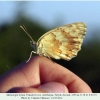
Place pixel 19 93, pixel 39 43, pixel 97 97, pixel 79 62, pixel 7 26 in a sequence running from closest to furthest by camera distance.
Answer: pixel 19 93, pixel 39 43, pixel 97 97, pixel 79 62, pixel 7 26

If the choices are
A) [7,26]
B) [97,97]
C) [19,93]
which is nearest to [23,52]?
[7,26]

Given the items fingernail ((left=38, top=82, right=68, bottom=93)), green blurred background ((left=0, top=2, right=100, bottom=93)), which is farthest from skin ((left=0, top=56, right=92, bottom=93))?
green blurred background ((left=0, top=2, right=100, bottom=93))

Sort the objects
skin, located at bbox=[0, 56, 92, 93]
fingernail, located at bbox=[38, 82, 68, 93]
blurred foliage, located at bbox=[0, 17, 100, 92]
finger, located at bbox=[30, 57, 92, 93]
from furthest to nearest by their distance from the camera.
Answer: blurred foliage, located at bbox=[0, 17, 100, 92], finger, located at bbox=[30, 57, 92, 93], skin, located at bbox=[0, 56, 92, 93], fingernail, located at bbox=[38, 82, 68, 93]

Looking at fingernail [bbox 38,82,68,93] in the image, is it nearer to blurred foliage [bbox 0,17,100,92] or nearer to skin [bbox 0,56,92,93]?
skin [bbox 0,56,92,93]

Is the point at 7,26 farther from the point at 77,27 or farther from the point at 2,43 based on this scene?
the point at 77,27

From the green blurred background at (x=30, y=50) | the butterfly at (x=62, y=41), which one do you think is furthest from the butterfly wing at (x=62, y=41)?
the green blurred background at (x=30, y=50)

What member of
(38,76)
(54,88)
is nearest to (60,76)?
(38,76)
